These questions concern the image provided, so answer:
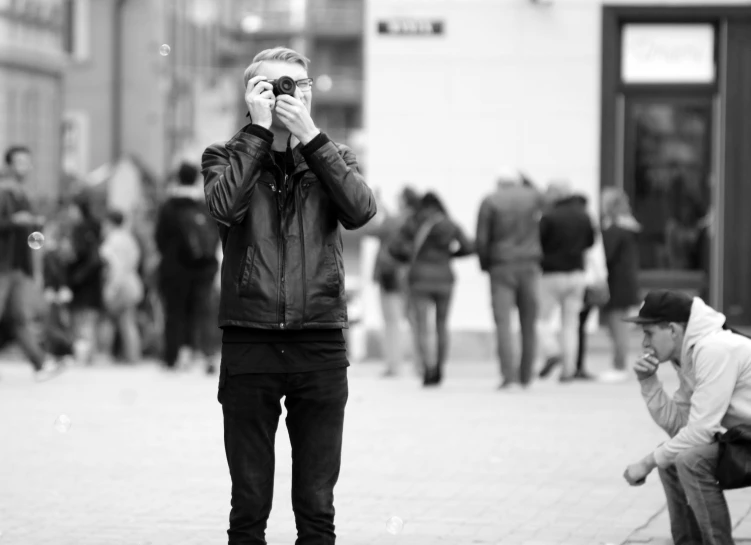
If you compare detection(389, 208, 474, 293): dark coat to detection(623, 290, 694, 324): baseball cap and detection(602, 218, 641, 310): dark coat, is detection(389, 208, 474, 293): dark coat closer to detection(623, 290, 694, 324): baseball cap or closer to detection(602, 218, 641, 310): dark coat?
detection(602, 218, 641, 310): dark coat

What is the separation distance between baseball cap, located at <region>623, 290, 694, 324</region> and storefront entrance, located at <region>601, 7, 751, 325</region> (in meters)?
11.2

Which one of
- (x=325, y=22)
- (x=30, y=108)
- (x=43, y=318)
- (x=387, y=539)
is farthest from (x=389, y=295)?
(x=325, y=22)

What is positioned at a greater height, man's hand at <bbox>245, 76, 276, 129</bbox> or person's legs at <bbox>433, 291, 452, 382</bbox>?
man's hand at <bbox>245, 76, 276, 129</bbox>

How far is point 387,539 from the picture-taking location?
23.3 ft

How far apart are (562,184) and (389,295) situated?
1.97 m

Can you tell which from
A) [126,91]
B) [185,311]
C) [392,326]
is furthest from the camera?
[126,91]

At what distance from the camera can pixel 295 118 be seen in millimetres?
5062

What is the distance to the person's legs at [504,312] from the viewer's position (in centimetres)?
1400

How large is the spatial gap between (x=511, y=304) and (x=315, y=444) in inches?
352

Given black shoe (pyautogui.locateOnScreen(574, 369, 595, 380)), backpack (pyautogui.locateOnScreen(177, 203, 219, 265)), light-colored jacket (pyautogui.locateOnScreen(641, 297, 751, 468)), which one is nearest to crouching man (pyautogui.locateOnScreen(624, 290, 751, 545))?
light-colored jacket (pyautogui.locateOnScreen(641, 297, 751, 468))

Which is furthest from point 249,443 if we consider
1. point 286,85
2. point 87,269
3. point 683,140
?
point 683,140

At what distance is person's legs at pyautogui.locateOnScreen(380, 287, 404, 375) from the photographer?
15.3m

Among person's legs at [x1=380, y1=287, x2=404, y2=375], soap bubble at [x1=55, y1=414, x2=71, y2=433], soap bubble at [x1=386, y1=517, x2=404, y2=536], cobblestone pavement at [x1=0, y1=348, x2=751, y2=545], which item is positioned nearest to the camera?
soap bubble at [x1=386, y1=517, x2=404, y2=536]

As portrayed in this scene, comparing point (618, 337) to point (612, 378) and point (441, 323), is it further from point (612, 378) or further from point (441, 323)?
point (441, 323)
